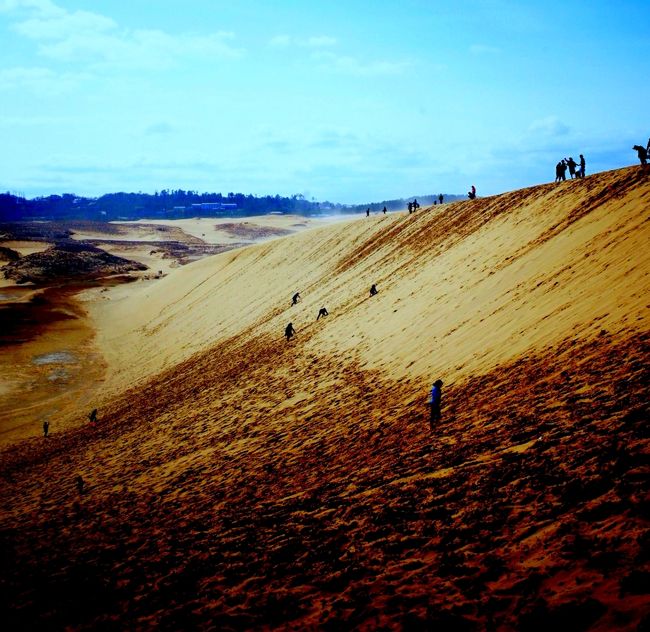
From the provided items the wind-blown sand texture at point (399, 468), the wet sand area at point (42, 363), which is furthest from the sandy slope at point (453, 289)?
the wet sand area at point (42, 363)

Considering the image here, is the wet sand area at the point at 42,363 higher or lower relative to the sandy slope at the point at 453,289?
lower

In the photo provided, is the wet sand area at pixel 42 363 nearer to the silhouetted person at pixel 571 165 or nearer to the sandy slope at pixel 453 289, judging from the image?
the sandy slope at pixel 453 289

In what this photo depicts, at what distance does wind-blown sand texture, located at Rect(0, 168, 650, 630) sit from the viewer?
17.1 ft

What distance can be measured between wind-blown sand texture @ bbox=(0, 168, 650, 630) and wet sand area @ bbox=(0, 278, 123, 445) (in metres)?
2.64

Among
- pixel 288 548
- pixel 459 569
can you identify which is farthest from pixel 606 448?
pixel 288 548

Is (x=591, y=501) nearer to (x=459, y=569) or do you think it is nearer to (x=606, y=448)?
(x=606, y=448)

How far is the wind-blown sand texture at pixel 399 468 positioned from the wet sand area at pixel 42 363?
8.68ft

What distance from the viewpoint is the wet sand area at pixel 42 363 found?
22562 mm

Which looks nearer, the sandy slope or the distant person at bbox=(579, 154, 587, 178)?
the sandy slope

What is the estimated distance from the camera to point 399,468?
848cm

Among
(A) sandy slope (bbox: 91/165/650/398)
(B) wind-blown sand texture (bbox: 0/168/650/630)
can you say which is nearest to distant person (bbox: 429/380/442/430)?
(B) wind-blown sand texture (bbox: 0/168/650/630)

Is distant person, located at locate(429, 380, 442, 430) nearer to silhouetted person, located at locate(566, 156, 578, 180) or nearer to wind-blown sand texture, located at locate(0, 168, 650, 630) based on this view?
wind-blown sand texture, located at locate(0, 168, 650, 630)

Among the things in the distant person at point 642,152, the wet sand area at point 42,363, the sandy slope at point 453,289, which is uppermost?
the distant person at point 642,152

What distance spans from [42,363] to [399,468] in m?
29.5
